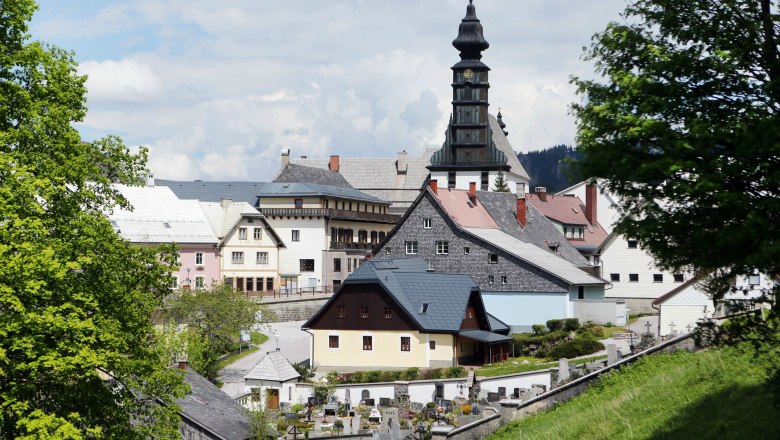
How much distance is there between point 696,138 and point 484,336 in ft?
136

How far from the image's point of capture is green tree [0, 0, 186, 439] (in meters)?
19.8

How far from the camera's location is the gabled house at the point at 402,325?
182 ft

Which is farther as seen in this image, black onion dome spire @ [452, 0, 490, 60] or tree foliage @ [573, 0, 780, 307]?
black onion dome spire @ [452, 0, 490, 60]

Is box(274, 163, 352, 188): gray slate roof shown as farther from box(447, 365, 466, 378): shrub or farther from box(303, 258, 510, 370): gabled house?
box(447, 365, 466, 378): shrub

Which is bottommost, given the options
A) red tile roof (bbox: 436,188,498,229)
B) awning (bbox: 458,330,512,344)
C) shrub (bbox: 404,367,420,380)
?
shrub (bbox: 404,367,420,380)

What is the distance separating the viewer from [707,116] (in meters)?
15.4

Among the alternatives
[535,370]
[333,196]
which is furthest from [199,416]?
[333,196]

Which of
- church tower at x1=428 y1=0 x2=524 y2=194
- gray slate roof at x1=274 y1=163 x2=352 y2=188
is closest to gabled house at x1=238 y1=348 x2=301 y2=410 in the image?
gray slate roof at x1=274 y1=163 x2=352 y2=188

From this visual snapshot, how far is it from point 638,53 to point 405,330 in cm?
4054

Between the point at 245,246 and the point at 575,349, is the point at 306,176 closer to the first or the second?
the point at 245,246

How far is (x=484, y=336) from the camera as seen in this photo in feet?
183

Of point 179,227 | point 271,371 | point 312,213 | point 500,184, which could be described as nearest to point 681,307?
point 271,371

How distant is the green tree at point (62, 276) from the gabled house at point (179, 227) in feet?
175

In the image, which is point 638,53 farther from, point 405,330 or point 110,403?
point 405,330
